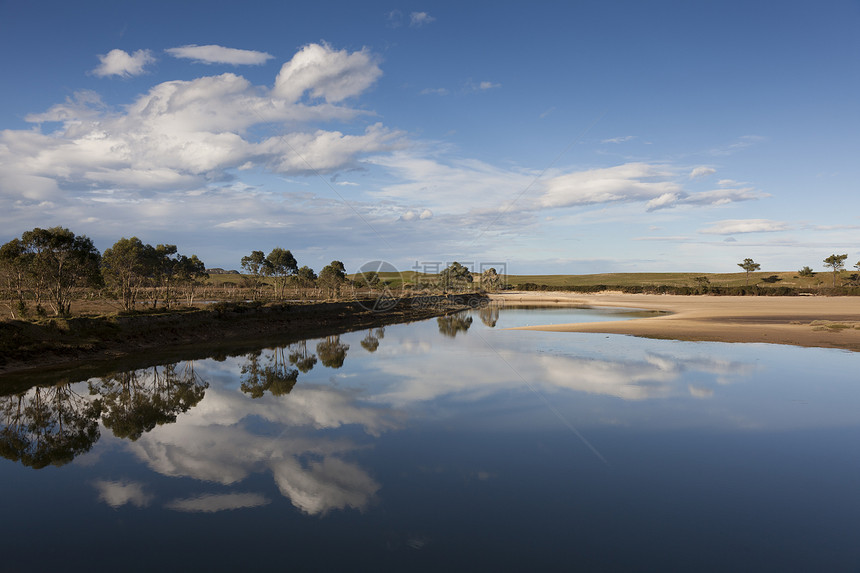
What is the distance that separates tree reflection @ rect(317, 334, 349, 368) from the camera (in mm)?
29078

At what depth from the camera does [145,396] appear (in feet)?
64.2

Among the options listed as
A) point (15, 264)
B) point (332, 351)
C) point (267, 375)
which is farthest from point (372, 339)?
point (15, 264)

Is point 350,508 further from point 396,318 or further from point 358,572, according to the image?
point 396,318

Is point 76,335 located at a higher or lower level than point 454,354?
higher

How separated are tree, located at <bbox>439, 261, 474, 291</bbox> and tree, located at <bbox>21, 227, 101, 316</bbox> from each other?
374 ft

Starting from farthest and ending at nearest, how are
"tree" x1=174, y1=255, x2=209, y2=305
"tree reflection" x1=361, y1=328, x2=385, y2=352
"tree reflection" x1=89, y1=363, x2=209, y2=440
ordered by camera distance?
"tree" x1=174, y1=255, x2=209, y2=305, "tree reflection" x1=361, y1=328, x2=385, y2=352, "tree reflection" x1=89, y1=363, x2=209, y2=440

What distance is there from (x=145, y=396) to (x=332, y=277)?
77.6 m

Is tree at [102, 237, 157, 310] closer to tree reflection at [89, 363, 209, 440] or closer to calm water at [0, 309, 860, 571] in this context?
tree reflection at [89, 363, 209, 440]

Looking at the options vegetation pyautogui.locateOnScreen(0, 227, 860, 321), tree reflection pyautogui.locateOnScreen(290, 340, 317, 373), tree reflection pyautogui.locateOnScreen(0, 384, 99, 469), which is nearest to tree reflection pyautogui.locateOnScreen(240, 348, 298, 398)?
tree reflection pyautogui.locateOnScreen(290, 340, 317, 373)

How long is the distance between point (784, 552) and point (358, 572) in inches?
310

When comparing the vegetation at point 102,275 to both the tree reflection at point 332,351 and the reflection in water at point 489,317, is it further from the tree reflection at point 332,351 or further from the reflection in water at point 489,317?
the reflection in water at point 489,317

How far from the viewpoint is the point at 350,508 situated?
30.6 feet

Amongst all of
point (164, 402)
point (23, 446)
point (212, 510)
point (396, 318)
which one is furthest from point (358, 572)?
point (396, 318)

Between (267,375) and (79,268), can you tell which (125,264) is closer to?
(79,268)
